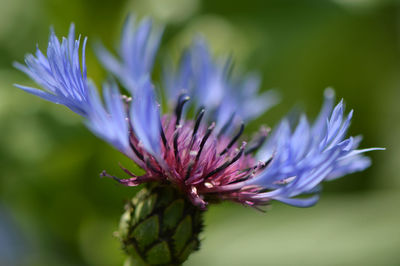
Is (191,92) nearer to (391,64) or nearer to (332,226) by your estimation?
(332,226)

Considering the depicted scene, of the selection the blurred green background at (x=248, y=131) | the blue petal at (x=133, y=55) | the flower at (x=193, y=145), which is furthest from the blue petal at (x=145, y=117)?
the blurred green background at (x=248, y=131)

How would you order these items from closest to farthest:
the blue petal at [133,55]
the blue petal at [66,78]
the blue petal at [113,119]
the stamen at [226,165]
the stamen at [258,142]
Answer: the blue petal at [113,119]
the blue petal at [66,78]
the stamen at [226,165]
the stamen at [258,142]
the blue petal at [133,55]

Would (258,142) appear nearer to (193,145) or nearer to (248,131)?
(193,145)

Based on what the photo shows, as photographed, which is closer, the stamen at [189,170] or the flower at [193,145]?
the flower at [193,145]

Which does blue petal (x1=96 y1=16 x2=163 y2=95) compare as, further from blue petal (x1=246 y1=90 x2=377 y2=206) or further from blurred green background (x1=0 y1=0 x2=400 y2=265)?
blue petal (x1=246 y1=90 x2=377 y2=206)

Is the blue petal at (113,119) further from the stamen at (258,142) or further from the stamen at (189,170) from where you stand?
the stamen at (258,142)

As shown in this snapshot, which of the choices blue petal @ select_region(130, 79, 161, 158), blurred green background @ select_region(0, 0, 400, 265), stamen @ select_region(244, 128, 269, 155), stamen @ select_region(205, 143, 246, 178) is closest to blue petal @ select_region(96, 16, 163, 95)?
blurred green background @ select_region(0, 0, 400, 265)

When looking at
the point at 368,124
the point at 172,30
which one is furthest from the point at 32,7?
Result: the point at 368,124

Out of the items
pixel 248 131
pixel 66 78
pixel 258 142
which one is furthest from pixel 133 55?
pixel 248 131
